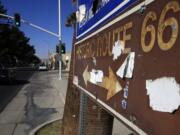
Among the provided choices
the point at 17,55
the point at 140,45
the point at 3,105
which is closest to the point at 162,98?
the point at 140,45

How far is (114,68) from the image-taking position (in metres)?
2.43

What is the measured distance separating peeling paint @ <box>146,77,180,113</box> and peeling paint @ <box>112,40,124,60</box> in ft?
1.75

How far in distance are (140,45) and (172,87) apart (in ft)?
1.54

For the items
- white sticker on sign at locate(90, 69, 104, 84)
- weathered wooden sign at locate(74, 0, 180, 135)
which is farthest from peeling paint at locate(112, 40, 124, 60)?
white sticker on sign at locate(90, 69, 104, 84)

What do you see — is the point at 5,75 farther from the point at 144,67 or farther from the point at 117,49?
the point at 144,67

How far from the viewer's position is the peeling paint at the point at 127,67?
80.6 inches

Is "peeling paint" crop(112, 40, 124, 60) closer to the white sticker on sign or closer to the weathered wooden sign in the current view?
the weathered wooden sign

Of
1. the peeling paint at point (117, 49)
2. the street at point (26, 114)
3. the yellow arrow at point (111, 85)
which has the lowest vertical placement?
the street at point (26, 114)

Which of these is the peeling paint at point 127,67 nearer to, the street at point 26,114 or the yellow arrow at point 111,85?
the yellow arrow at point 111,85

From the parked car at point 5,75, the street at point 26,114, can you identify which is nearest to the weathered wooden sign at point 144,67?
the street at point 26,114

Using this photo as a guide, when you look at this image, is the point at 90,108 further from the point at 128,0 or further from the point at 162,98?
the point at 162,98

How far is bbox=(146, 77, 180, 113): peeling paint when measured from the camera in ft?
4.92

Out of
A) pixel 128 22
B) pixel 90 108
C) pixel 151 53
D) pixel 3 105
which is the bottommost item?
pixel 3 105

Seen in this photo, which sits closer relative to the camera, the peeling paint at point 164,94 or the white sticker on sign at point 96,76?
the peeling paint at point 164,94
